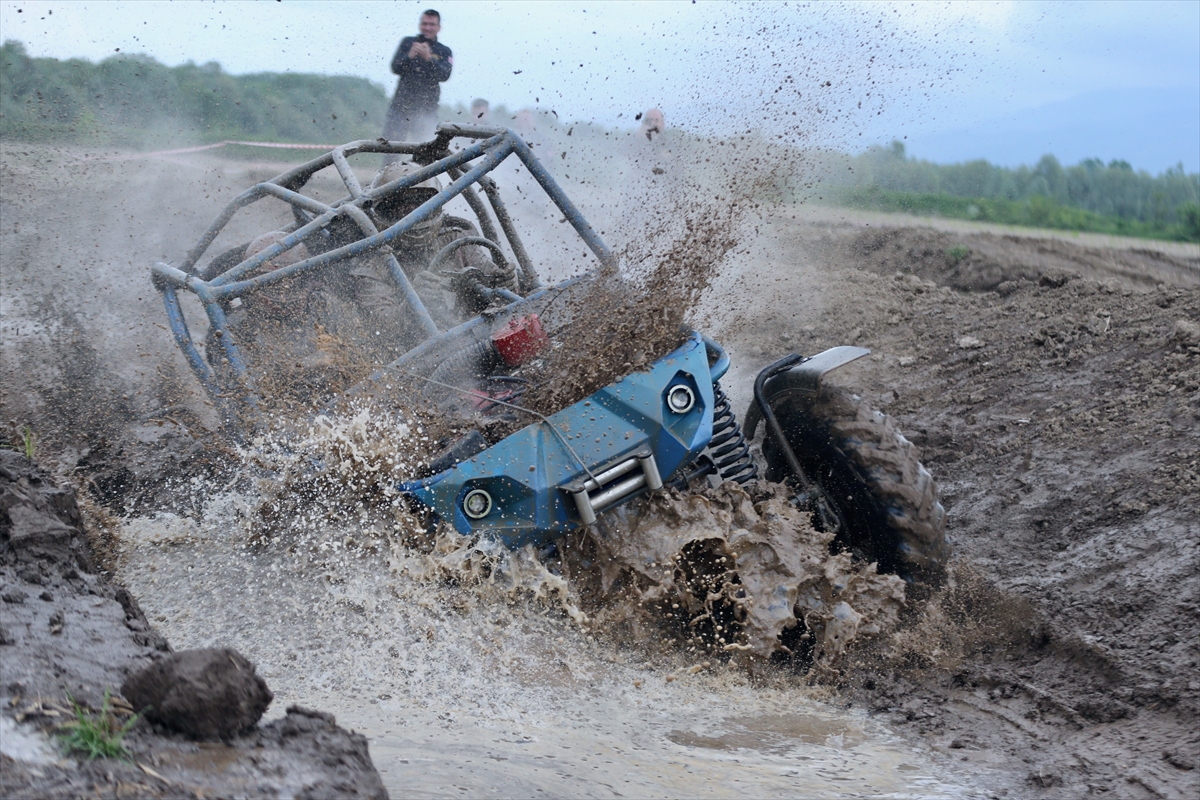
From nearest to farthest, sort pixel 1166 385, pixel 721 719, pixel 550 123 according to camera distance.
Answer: pixel 721 719, pixel 1166 385, pixel 550 123

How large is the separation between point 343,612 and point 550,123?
7.00 meters

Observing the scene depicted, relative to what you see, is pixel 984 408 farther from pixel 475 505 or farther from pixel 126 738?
pixel 126 738

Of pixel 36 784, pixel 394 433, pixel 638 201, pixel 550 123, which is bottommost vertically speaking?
pixel 36 784

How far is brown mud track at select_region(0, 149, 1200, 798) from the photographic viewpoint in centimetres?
310

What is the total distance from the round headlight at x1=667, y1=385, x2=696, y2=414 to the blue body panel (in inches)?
0.6

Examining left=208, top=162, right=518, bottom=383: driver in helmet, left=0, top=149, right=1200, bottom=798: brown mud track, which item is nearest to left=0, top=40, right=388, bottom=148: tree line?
left=0, top=149, right=1200, bottom=798: brown mud track

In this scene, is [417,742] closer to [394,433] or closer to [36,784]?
[36,784]

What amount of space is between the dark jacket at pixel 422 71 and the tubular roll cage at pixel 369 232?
12.0ft

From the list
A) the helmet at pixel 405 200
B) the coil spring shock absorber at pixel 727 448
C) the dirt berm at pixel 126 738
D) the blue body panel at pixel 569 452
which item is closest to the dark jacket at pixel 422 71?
the helmet at pixel 405 200

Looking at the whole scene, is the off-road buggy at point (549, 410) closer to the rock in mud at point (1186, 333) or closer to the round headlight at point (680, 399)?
the round headlight at point (680, 399)

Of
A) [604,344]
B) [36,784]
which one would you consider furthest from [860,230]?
→ [36,784]

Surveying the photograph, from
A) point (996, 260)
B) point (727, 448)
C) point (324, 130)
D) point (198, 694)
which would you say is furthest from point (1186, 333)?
point (324, 130)

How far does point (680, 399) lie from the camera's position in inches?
145

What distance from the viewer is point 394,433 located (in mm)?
3725
